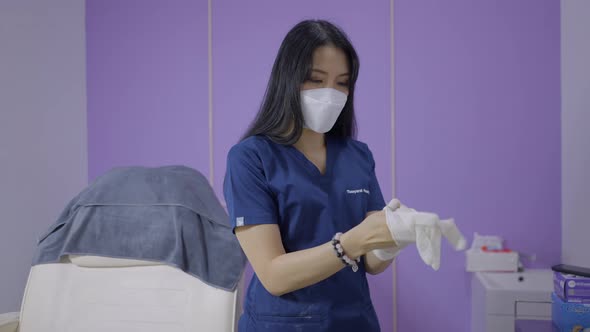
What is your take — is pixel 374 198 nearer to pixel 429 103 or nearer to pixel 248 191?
pixel 248 191

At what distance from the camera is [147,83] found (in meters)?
2.73

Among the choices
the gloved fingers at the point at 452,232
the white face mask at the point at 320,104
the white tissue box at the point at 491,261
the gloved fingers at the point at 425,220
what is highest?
the white face mask at the point at 320,104

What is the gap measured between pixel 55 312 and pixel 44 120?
1.00 metres

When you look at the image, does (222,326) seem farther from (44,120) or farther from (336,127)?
(44,120)

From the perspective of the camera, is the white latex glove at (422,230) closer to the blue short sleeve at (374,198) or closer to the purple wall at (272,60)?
the blue short sleeve at (374,198)

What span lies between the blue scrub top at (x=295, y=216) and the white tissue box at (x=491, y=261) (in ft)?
4.01

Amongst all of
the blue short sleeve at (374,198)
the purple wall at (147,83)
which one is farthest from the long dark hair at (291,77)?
the purple wall at (147,83)

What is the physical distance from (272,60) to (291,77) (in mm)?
1552

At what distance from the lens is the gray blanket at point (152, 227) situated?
1.67 m

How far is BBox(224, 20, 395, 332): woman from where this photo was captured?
1.01 meters

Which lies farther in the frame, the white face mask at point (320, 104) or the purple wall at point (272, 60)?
the purple wall at point (272, 60)

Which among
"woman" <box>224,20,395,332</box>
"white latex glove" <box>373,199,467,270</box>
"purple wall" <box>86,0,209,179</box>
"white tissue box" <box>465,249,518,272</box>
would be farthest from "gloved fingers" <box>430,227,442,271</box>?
"purple wall" <box>86,0,209,179</box>

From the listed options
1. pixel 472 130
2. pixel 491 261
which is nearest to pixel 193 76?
pixel 472 130

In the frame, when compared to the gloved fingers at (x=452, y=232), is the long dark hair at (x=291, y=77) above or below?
above
